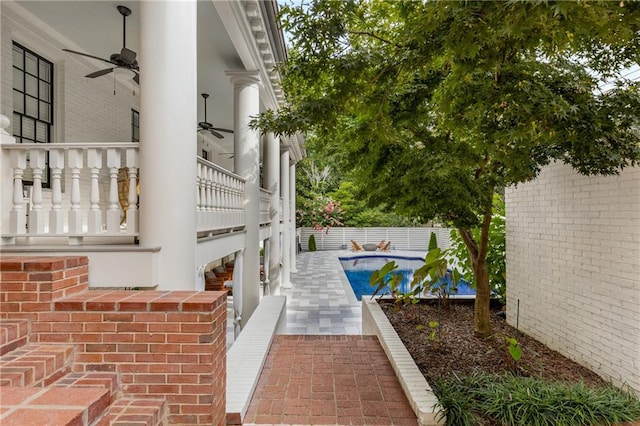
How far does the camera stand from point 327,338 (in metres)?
5.07

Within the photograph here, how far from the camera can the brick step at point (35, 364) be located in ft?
6.59

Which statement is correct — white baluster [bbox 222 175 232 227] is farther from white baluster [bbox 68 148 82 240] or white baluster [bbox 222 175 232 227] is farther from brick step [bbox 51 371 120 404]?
brick step [bbox 51 371 120 404]

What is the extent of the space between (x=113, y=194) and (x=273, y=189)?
578cm

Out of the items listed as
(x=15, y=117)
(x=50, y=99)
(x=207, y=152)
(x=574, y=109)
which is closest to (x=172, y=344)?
(x=574, y=109)

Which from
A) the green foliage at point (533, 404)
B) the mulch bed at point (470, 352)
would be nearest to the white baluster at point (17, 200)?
the green foliage at point (533, 404)

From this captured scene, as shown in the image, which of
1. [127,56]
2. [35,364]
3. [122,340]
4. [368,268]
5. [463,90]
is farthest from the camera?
[368,268]

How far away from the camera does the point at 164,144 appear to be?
289 centimetres

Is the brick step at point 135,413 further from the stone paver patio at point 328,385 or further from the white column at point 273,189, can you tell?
the white column at point 273,189

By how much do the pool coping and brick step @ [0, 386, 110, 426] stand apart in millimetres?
2304

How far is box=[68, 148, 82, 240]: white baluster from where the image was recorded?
115 inches

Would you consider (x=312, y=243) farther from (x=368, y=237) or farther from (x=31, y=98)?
(x=31, y=98)

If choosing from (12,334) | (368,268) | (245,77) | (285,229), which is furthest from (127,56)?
(368,268)

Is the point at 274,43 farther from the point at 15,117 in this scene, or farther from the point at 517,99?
the point at 517,99

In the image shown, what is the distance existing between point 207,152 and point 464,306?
10468mm
